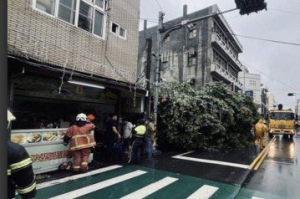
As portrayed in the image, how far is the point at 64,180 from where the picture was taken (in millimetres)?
5980

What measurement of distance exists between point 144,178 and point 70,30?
6363mm

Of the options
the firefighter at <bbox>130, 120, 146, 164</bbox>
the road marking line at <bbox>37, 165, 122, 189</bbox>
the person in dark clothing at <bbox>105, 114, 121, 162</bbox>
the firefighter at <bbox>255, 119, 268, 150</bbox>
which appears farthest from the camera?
the firefighter at <bbox>255, 119, 268, 150</bbox>

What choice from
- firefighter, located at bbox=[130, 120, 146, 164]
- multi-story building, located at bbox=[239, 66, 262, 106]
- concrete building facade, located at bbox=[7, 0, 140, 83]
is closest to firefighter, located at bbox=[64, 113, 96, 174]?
firefighter, located at bbox=[130, 120, 146, 164]

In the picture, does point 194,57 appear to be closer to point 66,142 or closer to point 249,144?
point 249,144

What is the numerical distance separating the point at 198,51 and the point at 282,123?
41.4ft

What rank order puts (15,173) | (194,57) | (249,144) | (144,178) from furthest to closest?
(194,57) → (249,144) → (144,178) → (15,173)

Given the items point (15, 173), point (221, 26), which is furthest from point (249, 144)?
point (221, 26)

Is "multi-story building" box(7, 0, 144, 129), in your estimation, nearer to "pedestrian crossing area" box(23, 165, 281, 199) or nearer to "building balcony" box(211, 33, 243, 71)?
"pedestrian crossing area" box(23, 165, 281, 199)

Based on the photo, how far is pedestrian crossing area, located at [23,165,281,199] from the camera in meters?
5.20

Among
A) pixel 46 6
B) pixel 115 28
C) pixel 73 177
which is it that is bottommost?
pixel 73 177

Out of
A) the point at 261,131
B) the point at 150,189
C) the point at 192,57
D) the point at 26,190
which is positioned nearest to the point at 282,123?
the point at 261,131

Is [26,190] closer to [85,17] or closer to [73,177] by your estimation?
[73,177]

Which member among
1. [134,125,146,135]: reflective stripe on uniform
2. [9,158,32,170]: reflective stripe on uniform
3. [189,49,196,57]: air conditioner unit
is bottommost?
[134,125,146,135]: reflective stripe on uniform

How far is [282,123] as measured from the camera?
74.8 ft
